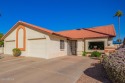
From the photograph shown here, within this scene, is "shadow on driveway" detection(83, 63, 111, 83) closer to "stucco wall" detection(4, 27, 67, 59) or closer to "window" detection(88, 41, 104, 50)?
"stucco wall" detection(4, 27, 67, 59)

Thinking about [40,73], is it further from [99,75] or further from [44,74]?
[99,75]

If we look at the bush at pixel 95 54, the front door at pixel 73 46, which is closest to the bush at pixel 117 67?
the bush at pixel 95 54

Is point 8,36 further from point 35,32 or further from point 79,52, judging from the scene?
point 79,52

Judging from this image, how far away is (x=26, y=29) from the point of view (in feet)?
50.8

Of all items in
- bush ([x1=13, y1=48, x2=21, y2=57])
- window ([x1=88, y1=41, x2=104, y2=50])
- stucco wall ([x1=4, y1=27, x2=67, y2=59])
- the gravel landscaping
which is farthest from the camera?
window ([x1=88, y1=41, x2=104, y2=50])

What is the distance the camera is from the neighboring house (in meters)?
13.7

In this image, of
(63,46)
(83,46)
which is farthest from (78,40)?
(63,46)

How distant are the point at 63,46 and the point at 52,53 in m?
3.25

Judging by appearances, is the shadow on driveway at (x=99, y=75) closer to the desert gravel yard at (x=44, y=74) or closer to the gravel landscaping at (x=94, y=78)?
the gravel landscaping at (x=94, y=78)

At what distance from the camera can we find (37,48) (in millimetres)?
14344

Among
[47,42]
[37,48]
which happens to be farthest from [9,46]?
[47,42]

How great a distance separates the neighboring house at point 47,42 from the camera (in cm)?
1373

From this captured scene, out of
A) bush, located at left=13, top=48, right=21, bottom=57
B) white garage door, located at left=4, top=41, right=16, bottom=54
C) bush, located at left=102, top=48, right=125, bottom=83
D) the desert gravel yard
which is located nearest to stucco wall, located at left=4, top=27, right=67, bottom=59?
bush, located at left=13, top=48, right=21, bottom=57

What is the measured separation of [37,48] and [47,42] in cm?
190
